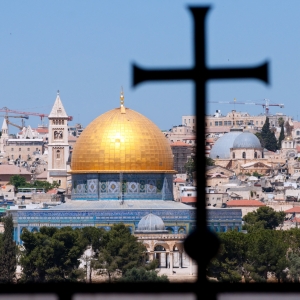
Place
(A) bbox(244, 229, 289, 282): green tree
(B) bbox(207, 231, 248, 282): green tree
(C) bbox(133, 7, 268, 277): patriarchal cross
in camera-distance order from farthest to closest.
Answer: (B) bbox(207, 231, 248, 282): green tree → (A) bbox(244, 229, 289, 282): green tree → (C) bbox(133, 7, 268, 277): patriarchal cross

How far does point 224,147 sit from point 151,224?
7475 cm

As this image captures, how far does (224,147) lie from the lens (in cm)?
13800

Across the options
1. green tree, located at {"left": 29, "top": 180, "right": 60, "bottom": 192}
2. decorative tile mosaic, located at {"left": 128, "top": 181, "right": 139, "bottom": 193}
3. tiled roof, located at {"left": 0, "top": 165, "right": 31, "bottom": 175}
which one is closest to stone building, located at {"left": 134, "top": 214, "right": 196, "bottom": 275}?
decorative tile mosaic, located at {"left": 128, "top": 181, "right": 139, "bottom": 193}

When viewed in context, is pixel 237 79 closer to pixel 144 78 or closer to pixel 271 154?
pixel 144 78

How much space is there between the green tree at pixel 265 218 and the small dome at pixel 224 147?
177 feet

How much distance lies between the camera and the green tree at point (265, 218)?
3118 inches

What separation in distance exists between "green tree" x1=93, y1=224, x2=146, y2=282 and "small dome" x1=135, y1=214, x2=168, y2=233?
49.6 inches

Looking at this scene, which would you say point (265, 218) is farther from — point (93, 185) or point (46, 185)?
point (46, 185)

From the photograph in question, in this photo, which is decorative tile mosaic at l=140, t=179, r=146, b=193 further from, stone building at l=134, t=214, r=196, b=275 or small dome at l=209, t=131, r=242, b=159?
small dome at l=209, t=131, r=242, b=159

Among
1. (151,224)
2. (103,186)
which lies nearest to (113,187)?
(103,186)

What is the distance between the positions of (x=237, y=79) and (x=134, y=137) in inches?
2440

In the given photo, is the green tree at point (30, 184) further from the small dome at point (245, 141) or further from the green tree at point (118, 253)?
the green tree at point (118, 253)

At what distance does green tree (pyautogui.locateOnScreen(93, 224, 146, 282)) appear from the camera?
180 feet

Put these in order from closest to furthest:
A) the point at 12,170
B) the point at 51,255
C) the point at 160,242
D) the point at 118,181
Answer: the point at 51,255, the point at 160,242, the point at 118,181, the point at 12,170
